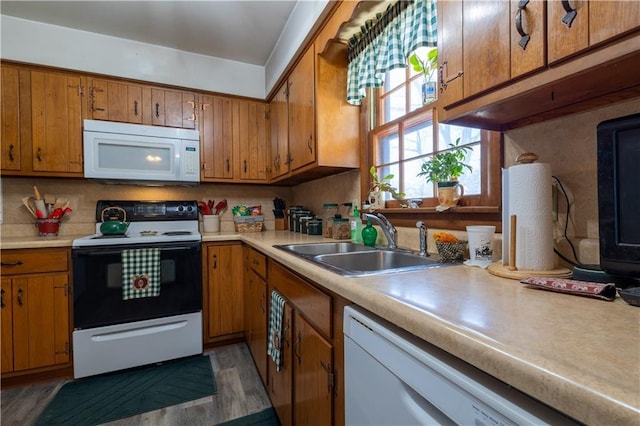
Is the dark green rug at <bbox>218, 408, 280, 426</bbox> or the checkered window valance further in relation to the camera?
the dark green rug at <bbox>218, 408, 280, 426</bbox>

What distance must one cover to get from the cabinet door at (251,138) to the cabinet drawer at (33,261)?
1.48m

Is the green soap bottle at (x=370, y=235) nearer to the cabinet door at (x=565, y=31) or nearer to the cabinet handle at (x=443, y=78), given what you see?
the cabinet handle at (x=443, y=78)

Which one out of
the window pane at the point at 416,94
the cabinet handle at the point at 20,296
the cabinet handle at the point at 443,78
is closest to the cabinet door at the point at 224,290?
the cabinet handle at the point at 20,296

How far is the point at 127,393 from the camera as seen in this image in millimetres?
1813

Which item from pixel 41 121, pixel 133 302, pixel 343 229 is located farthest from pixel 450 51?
pixel 41 121

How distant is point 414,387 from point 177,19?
9.01 ft

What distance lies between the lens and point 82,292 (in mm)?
1960

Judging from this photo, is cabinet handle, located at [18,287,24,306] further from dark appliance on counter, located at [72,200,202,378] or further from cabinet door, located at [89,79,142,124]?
cabinet door, located at [89,79,142,124]

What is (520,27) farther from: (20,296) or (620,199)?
(20,296)

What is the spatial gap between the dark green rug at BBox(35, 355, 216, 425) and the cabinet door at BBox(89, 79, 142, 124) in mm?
1972

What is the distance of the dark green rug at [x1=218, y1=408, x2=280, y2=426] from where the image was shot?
1.53 metres

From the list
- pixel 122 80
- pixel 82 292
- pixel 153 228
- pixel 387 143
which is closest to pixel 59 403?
pixel 82 292

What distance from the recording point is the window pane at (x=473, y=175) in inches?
49.2

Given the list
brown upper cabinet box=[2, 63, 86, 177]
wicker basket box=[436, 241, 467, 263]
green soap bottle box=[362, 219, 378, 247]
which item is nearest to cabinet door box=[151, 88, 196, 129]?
brown upper cabinet box=[2, 63, 86, 177]
